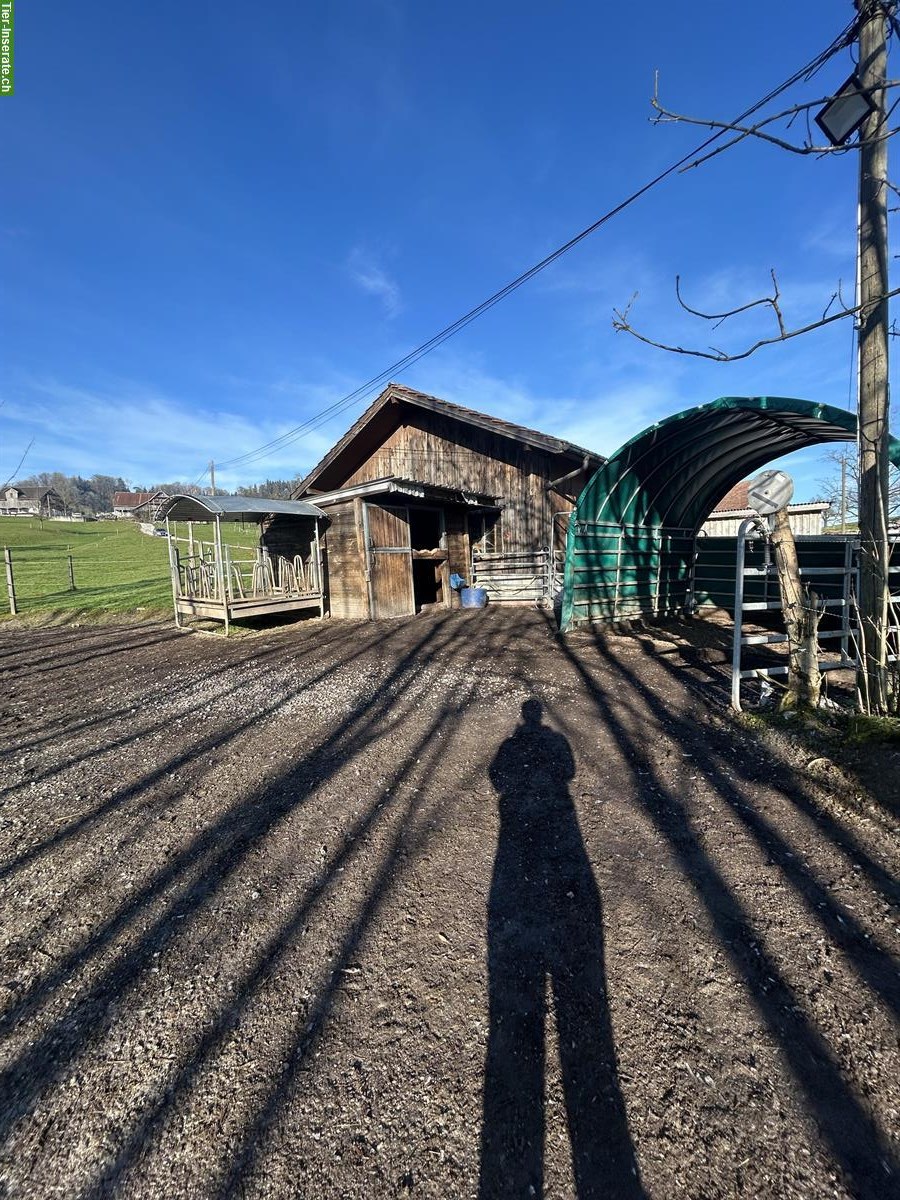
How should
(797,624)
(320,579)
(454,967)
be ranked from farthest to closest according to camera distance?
(320,579), (797,624), (454,967)

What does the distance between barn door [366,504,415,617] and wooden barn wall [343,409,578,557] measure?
2.17 m

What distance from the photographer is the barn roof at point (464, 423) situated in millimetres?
11320

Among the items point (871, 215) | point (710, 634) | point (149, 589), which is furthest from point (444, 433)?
point (149, 589)

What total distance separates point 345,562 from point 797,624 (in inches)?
358

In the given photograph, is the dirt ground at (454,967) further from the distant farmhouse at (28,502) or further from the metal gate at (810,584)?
the distant farmhouse at (28,502)

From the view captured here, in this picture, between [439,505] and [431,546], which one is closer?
[439,505]

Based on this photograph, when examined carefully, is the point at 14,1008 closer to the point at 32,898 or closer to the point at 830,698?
the point at 32,898

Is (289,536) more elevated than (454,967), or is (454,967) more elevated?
(289,536)

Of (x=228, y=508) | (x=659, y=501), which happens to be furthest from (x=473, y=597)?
(x=228, y=508)

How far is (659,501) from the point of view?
1032cm

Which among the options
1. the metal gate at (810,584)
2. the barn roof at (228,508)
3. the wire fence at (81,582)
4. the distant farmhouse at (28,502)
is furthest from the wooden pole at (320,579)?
the distant farmhouse at (28,502)

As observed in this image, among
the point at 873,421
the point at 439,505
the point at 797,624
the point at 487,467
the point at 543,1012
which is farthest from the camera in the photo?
the point at 487,467

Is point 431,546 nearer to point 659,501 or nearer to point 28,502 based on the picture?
point 659,501

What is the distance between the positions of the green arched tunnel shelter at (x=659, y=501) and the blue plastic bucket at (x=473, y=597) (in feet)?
12.5
